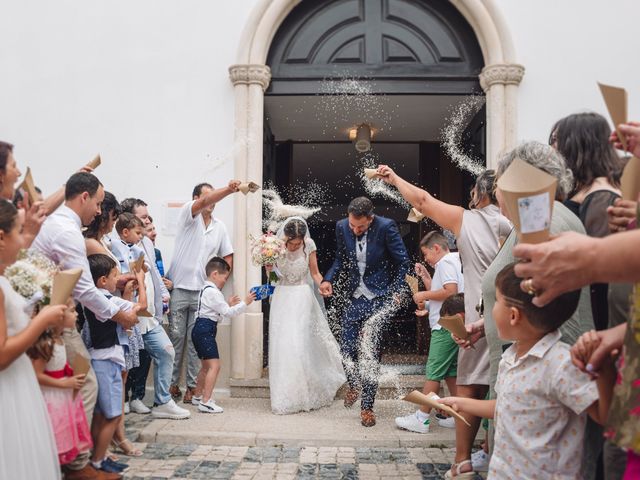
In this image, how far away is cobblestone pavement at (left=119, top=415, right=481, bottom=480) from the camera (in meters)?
4.94

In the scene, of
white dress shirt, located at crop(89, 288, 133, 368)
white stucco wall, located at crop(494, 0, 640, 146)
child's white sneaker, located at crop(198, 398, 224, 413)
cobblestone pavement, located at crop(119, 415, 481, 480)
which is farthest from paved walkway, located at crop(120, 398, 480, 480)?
white stucco wall, located at crop(494, 0, 640, 146)

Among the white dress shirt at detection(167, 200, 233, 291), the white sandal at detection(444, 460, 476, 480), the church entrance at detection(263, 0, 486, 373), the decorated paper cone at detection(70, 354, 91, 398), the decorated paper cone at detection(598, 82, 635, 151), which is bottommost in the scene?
the white sandal at detection(444, 460, 476, 480)

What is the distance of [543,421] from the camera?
2.57 m

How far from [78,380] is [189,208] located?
337 cm

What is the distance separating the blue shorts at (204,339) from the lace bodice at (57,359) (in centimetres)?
289

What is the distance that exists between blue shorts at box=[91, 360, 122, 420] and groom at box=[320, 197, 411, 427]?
8.43ft

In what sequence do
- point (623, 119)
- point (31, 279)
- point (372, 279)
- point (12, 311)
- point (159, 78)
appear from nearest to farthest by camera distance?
point (623, 119)
point (12, 311)
point (31, 279)
point (372, 279)
point (159, 78)

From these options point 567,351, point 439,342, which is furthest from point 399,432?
point 567,351

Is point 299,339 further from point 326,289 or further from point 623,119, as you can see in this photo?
point 623,119

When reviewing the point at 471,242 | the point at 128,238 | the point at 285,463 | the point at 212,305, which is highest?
the point at 128,238

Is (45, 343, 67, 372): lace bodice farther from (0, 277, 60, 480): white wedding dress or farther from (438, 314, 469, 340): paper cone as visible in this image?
(438, 314, 469, 340): paper cone

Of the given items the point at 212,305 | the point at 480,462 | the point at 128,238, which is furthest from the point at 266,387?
the point at 480,462

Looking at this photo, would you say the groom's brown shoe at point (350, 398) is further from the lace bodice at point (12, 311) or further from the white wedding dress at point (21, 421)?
the lace bodice at point (12, 311)

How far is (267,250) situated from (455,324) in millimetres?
3809
